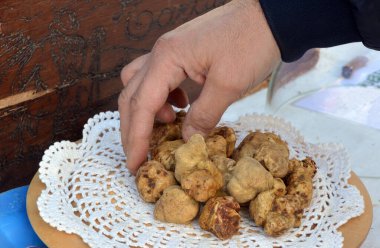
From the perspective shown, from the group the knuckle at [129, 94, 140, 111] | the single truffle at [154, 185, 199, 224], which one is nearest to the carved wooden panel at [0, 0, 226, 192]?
the knuckle at [129, 94, 140, 111]

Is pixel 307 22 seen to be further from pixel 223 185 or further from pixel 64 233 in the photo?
pixel 64 233

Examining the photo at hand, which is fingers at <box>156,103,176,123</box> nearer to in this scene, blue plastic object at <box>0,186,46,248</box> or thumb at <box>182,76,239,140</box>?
thumb at <box>182,76,239,140</box>

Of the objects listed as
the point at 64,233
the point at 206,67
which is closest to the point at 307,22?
the point at 206,67

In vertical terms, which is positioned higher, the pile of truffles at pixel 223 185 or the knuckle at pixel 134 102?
the knuckle at pixel 134 102

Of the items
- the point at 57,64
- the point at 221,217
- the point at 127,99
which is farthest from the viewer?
the point at 57,64

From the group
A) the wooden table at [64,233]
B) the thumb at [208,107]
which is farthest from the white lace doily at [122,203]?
the thumb at [208,107]

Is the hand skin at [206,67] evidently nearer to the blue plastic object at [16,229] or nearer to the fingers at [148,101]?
the fingers at [148,101]

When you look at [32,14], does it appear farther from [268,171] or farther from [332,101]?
[332,101]
